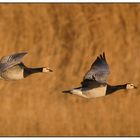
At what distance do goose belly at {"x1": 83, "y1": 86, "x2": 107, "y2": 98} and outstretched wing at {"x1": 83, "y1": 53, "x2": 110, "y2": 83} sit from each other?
7 centimetres

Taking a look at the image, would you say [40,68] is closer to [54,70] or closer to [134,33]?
[54,70]

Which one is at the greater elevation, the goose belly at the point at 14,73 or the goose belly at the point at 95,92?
the goose belly at the point at 14,73

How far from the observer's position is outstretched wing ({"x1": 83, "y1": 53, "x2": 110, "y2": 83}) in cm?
609

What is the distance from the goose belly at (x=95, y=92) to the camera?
621 centimetres

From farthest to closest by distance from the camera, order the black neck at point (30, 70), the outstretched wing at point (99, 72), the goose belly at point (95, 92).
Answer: the black neck at point (30, 70)
the goose belly at point (95, 92)
the outstretched wing at point (99, 72)

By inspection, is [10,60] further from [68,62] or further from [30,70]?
[68,62]

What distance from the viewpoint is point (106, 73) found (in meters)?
6.13

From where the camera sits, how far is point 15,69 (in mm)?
6301

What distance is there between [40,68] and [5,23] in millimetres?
380

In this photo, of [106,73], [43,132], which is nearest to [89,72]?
[106,73]

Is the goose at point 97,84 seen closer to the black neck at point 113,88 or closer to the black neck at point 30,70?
the black neck at point 113,88

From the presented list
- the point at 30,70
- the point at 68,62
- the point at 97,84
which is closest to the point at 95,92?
the point at 97,84

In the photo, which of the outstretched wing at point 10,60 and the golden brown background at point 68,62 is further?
the golden brown background at point 68,62

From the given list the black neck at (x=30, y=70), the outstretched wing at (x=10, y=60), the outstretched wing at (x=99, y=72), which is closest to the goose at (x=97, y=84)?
the outstretched wing at (x=99, y=72)
